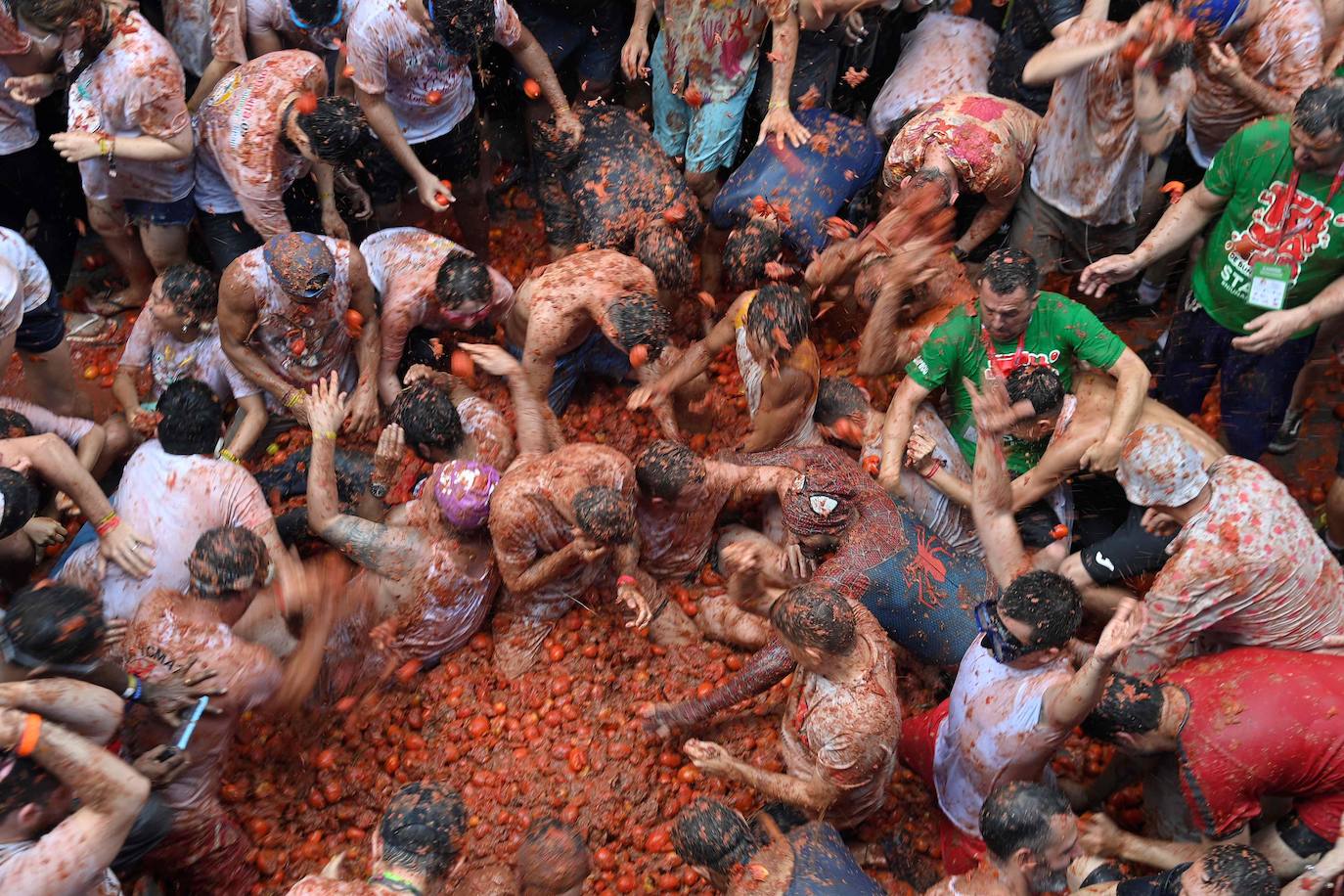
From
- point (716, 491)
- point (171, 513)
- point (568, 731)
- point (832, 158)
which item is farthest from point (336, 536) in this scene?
point (832, 158)

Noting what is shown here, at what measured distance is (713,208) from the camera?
5977 mm

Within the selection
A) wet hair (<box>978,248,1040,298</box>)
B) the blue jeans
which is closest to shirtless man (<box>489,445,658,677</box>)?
wet hair (<box>978,248,1040,298</box>)

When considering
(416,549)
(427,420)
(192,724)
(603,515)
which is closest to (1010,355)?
(603,515)

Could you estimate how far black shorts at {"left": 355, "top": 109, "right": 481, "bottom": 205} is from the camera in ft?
19.9

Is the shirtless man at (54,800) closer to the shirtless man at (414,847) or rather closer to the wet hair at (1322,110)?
the shirtless man at (414,847)

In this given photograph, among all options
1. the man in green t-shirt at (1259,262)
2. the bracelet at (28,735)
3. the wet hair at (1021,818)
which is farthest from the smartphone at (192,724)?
the man in green t-shirt at (1259,262)

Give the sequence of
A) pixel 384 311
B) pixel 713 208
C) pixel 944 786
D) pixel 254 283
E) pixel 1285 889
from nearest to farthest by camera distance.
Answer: pixel 1285 889
pixel 944 786
pixel 254 283
pixel 384 311
pixel 713 208

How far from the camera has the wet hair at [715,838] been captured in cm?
358

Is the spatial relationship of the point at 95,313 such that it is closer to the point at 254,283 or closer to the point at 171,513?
the point at 254,283

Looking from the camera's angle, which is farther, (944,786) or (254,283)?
(254,283)

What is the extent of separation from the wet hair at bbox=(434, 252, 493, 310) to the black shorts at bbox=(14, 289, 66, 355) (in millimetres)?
1849

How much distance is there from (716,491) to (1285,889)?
98.0 inches

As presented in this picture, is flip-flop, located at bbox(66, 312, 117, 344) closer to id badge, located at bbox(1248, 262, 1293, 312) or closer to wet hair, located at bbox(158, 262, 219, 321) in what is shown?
wet hair, located at bbox(158, 262, 219, 321)

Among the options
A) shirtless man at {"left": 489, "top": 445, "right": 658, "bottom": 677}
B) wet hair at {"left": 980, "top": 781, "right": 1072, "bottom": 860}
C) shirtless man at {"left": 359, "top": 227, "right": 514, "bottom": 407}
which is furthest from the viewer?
shirtless man at {"left": 359, "top": 227, "right": 514, "bottom": 407}
